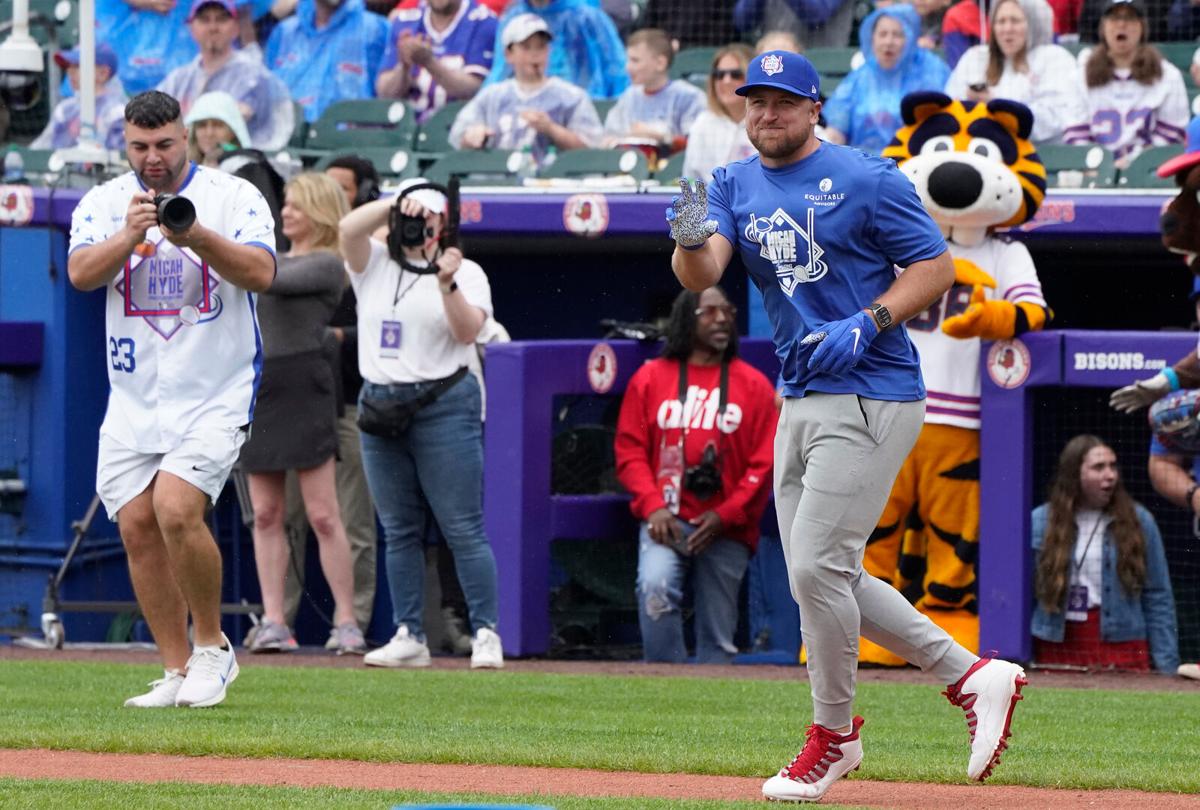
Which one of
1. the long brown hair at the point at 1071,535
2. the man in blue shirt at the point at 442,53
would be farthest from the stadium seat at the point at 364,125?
the long brown hair at the point at 1071,535

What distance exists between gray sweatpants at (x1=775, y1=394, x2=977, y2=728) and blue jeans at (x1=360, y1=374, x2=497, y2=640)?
353 cm

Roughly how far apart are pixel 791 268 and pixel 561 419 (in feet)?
15.9

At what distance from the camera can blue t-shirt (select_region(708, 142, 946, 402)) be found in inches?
189

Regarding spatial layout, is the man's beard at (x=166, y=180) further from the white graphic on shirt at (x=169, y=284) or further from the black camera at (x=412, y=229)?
the black camera at (x=412, y=229)

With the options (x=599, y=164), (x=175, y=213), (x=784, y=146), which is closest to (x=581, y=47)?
(x=599, y=164)

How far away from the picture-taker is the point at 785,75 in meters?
4.76

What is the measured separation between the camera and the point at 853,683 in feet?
15.9

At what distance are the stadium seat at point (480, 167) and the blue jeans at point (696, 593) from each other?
7.48 ft

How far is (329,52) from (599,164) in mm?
2850

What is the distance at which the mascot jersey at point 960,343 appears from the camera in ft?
28.0

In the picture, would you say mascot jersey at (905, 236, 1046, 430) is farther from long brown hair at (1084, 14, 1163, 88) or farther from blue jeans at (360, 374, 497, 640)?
blue jeans at (360, 374, 497, 640)

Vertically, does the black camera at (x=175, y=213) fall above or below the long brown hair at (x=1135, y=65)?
below

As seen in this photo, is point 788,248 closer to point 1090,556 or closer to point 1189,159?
point 1189,159

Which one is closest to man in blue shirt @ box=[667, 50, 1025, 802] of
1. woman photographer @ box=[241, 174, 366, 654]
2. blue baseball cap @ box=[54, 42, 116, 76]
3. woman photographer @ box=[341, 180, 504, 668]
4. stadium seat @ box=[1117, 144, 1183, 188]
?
woman photographer @ box=[341, 180, 504, 668]
